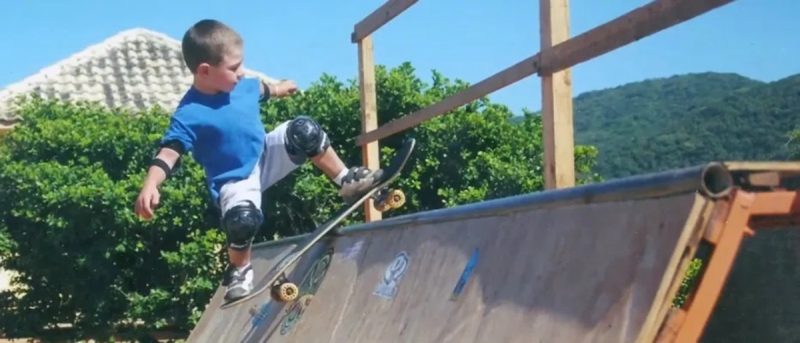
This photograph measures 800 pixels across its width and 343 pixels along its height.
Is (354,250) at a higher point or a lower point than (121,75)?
lower

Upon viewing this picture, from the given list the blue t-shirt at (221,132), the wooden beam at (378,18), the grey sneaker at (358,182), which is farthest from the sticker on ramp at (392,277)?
the wooden beam at (378,18)

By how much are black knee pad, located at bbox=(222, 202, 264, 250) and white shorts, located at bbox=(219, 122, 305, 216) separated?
0.04 metres

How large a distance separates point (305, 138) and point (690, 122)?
485 cm

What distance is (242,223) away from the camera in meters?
5.11

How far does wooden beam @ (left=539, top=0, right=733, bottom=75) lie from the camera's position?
3.84 meters

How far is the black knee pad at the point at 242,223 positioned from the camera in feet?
16.7

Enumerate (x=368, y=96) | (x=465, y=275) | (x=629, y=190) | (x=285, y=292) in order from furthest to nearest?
1. (x=368, y=96)
2. (x=285, y=292)
3. (x=465, y=275)
4. (x=629, y=190)

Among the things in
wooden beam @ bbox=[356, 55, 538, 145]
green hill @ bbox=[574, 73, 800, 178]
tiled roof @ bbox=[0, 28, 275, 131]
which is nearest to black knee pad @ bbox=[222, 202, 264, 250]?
wooden beam @ bbox=[356, 55, 538, 145]

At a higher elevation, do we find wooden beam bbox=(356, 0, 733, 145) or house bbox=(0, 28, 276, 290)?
house bbox=(0, 28, 276, 290)

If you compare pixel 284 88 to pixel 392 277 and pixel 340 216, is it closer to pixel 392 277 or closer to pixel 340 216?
pixel 340 216

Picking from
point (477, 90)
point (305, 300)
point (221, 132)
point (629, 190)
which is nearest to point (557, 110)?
point (477, 90)

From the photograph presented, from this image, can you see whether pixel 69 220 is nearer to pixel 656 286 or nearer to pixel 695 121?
pixel 695 121

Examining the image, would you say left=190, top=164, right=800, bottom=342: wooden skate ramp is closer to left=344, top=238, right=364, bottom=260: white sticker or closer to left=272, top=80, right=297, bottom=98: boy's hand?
left=344, top=238, right=364, bottom=260: white sticker

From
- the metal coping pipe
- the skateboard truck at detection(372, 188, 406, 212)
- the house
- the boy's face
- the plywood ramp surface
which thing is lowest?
the plywood ramp surface
